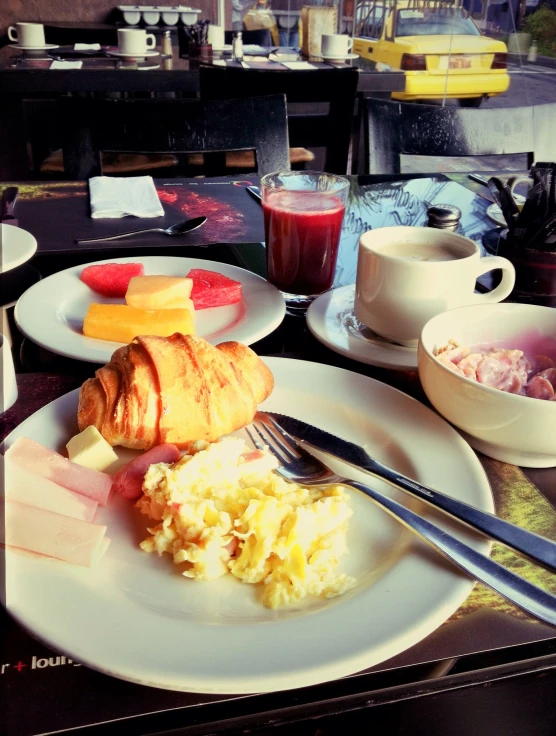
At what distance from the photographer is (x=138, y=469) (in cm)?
64

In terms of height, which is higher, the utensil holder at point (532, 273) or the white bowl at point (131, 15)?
the white bowl at point (131, 15)

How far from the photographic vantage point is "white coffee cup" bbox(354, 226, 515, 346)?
863mm

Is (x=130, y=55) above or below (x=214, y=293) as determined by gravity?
above

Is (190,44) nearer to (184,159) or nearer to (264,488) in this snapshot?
(184,159)

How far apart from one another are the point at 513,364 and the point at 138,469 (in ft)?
1.57

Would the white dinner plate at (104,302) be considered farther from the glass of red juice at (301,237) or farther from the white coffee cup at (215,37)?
the white coffee cup at (215,37)

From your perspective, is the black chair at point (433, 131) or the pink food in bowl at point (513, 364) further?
the black chair at point (433, 131)

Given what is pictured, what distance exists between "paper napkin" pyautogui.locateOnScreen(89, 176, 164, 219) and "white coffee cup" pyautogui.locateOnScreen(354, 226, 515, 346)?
0.69 m

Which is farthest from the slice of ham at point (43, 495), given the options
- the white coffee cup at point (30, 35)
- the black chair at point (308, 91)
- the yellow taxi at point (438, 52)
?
the yellow taxi at point (438, 52)

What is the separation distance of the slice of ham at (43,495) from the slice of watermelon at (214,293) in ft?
1.51

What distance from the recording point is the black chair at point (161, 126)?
1.78 m

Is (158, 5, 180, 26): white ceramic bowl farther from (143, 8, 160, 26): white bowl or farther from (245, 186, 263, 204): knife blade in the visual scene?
(245, 186, 263, 204): knife blade

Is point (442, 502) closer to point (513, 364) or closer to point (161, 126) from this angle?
point (513, 364)

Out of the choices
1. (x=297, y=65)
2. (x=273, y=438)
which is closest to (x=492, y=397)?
(x=273, y=438)
